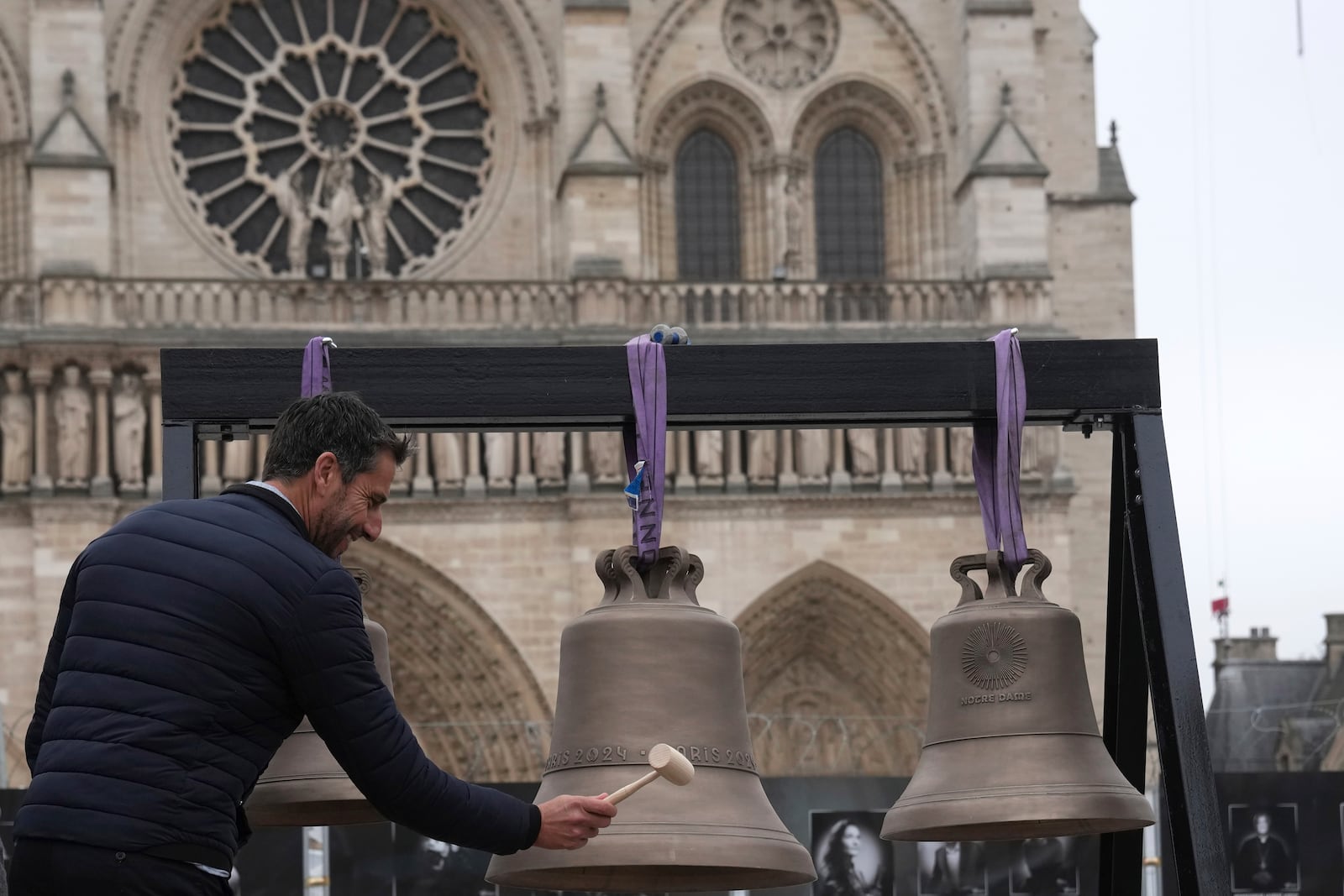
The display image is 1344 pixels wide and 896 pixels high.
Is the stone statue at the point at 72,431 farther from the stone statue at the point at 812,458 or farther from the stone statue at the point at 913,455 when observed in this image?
the stone statue at the point at 913,455

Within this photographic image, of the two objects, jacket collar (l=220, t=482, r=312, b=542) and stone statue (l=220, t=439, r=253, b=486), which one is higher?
stone statue (l=220, t=439, r=253, b=486)

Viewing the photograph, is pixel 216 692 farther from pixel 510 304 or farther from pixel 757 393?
pixel 510 304

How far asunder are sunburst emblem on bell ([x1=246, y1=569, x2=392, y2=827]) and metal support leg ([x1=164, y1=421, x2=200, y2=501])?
0.38m

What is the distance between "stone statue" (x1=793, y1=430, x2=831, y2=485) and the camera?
844 inches

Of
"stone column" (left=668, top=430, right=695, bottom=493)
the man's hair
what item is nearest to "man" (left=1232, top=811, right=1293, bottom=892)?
the man's hair

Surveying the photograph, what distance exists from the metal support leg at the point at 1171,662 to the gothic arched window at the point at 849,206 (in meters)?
18.1

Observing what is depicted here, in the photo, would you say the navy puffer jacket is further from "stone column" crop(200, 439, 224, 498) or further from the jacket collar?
"stone column" crop(200, 439, 224, 498)

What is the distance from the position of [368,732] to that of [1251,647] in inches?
1420

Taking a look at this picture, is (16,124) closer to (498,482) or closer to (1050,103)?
(498,482)

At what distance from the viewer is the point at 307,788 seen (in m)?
4.79

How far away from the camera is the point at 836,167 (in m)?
23.2

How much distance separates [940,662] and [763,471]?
16.4 metres

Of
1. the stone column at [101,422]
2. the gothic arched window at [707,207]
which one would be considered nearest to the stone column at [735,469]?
the gothic arched window at [707,207]

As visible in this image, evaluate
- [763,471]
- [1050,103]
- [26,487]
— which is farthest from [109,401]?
[1050,103]
